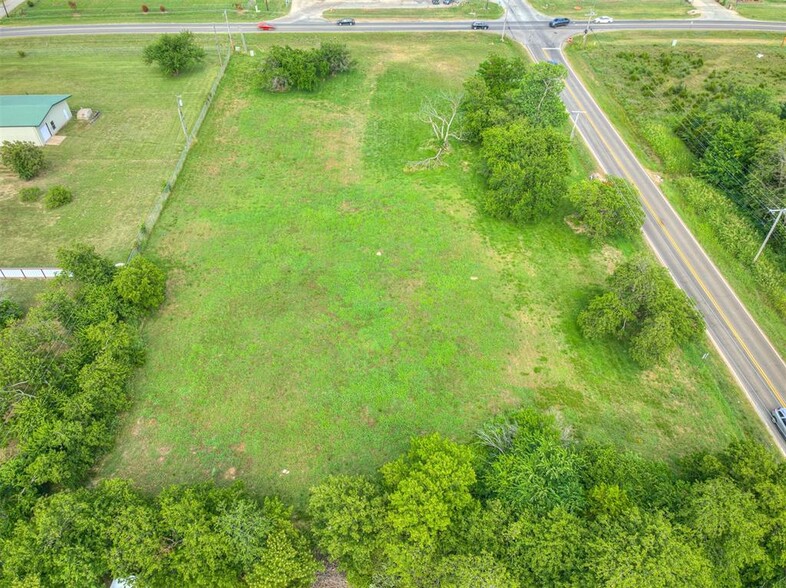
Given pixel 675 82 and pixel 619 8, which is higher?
pixel 619 8

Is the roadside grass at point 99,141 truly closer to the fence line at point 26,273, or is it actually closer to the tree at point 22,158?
the tree at point 22,158

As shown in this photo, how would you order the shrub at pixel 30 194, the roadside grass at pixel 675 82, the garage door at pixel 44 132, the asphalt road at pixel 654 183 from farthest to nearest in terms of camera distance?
the garage door at pixel 44 132
the shrub at pixel 30 194
the roadside grass at pixel 675 82
the asphalt road at pixel 654 183

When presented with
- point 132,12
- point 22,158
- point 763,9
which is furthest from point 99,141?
point 763,9

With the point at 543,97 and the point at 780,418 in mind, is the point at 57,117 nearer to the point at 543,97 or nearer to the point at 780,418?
the point at 543,97

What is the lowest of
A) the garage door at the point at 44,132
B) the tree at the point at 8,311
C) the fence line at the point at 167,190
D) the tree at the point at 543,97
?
the tree at the point at 8,311

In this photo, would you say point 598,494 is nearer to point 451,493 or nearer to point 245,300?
point 451,493

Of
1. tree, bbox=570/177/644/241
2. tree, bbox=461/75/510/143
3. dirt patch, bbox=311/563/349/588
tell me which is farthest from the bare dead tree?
dirt patch, bbox=311/563/349/588

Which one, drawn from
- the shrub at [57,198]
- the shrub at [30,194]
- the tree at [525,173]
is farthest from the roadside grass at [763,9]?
the shrub at [30,194]

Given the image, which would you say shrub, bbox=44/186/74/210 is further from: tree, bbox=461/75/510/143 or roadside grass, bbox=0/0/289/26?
roadside grass, bbox=0/0/289/26
